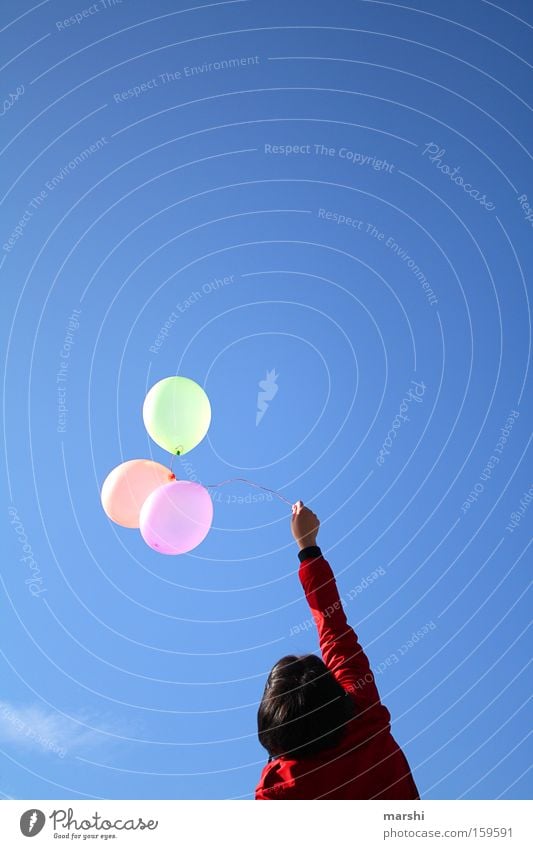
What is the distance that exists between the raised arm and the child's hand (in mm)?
170

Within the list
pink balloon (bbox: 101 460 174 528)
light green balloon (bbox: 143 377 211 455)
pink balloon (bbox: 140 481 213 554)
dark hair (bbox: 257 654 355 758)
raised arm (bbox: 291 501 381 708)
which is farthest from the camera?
light green balloon (bbox: 143 377 211 455)

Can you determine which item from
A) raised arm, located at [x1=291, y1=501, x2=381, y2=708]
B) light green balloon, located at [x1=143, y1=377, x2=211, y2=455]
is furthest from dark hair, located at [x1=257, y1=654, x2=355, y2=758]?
light green balloon, located at [x1=143, y1=377, x2=211, y2=455]

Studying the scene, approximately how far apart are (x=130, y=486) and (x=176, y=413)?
95 cm

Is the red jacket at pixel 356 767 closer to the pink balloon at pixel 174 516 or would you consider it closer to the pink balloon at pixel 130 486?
the pink balloon at pixel 174 516

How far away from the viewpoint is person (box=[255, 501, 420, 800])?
3.71m

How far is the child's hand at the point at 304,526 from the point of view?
17.1 ft

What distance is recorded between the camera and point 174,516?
713 centimetres

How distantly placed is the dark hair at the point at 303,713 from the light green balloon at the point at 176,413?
175 inches

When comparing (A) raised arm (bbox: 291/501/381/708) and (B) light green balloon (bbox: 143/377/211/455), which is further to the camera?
(B) light green balloon (bbox: 143/377/211/455)

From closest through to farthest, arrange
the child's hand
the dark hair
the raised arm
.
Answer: the dark hair < the raised arm < the child's hand

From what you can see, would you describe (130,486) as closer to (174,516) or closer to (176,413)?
(174,516)

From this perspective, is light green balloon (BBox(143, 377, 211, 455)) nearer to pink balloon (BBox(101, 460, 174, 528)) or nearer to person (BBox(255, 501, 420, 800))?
pink balloon (BBox(101, 460, 174, 528))

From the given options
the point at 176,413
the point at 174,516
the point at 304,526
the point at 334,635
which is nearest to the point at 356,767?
the point at 334,635

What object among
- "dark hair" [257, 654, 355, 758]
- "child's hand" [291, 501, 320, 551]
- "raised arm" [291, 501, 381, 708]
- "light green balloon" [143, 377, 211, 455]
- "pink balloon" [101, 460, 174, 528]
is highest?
"light green balloon" [143, 377, 211, 455]
